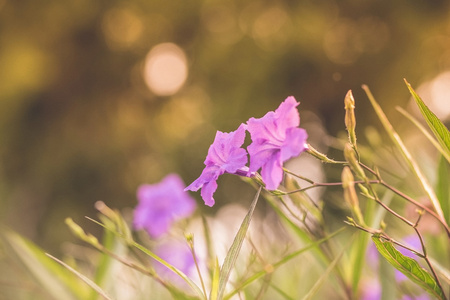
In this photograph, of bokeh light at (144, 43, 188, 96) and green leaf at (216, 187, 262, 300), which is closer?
green leaf at (216, 187, 262, 300)

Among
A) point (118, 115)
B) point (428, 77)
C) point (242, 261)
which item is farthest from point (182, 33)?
point (242, 261)

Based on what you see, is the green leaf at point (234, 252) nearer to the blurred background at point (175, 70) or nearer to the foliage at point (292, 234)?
the foliage at point (292, 234)

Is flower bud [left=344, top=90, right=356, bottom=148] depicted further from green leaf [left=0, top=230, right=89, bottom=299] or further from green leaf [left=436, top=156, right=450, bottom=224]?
green leaf [left=0, top=230, right=89, bottom=299]

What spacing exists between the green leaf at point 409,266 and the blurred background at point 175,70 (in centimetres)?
490

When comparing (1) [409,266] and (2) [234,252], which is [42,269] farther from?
(1) [409,266]

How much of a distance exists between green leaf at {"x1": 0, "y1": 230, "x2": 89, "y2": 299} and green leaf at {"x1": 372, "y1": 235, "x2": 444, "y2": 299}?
2.06 ft

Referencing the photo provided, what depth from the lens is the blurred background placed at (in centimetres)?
567

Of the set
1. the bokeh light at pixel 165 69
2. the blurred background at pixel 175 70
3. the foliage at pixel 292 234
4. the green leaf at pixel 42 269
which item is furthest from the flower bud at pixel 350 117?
the bokeh light at pixel 165 69

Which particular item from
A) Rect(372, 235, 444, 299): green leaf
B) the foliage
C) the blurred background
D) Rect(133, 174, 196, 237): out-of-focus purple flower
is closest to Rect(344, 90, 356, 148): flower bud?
the foliage

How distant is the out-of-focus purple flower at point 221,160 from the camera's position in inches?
24.0

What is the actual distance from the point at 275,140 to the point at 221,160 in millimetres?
86

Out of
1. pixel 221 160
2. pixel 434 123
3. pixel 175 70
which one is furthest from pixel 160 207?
pixel 175 70

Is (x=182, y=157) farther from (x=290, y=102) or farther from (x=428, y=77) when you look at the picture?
(x=290, y=102)

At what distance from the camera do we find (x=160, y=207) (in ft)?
5.25
